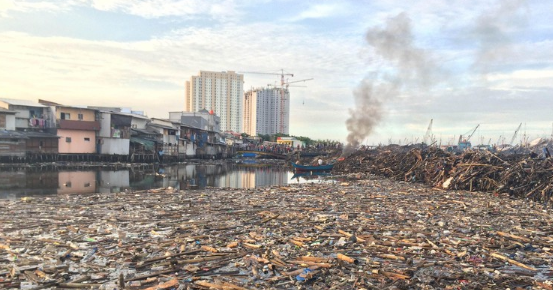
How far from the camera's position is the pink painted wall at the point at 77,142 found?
42469 millimetres

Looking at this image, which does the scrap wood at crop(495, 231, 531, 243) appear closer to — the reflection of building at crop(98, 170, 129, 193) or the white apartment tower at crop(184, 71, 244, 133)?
the reflection of building at crop(98, 170, 129, 193)

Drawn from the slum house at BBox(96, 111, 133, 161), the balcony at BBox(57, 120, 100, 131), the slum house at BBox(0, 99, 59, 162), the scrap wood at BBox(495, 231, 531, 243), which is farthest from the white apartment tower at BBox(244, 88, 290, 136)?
the scrap wood at BBox(495, 231, 531, 243)

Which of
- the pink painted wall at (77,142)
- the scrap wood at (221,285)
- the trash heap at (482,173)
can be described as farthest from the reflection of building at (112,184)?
the pink painted wall at (77,142)

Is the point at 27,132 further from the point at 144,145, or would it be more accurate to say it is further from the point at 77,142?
the point at 144,145

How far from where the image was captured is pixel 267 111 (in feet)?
424

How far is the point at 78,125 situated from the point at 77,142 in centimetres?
227

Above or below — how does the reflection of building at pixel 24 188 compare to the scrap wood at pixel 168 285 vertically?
below

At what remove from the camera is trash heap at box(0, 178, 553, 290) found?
5.93 m

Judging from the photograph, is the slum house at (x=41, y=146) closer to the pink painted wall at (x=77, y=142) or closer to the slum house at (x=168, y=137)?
the pink painted wall at (x=77, y=142)

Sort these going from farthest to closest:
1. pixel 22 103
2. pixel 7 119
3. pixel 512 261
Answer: pixel 22 103 < pixel 7 119 < pixel 512 261

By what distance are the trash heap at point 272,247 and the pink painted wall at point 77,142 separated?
3397 cm

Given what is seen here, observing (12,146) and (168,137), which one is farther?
(168,137)

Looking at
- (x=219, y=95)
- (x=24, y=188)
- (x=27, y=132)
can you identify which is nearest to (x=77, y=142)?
(x=27, y=132)

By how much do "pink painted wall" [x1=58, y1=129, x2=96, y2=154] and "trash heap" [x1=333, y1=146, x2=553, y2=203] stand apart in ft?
121
